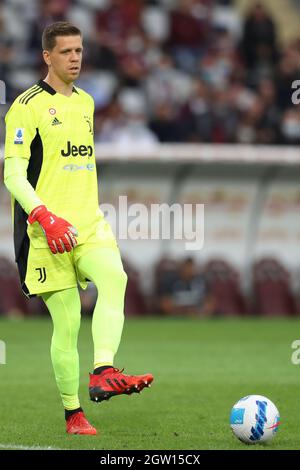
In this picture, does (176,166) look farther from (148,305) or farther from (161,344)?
(161,344)

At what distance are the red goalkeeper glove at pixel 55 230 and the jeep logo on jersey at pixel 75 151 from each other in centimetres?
45

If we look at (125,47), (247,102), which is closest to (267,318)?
(247,102)

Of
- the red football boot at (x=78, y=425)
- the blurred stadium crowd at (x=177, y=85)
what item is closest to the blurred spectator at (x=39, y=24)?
the blurred stadium crowd at (x=177, y=85)

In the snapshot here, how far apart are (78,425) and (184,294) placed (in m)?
11.4

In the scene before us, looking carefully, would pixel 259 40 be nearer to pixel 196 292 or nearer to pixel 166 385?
pixel 196 292

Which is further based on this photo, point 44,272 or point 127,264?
point 127,264

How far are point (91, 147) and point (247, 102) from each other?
12.8 meters

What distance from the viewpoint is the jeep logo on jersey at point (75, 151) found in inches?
302

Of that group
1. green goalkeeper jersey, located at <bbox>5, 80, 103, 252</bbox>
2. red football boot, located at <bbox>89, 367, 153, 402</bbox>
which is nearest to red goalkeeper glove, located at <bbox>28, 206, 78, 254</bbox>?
green goalkeeper jersey, located at <bbox>5, 80, 103, 252</bbox>

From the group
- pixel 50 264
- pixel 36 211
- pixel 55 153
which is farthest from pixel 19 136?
pixel 50 264

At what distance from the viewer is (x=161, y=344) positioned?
577 inches

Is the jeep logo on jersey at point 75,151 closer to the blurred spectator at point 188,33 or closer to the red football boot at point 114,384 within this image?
the red football boot at point 114,384

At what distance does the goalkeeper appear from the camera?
297 inches
